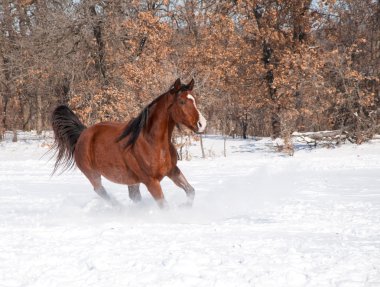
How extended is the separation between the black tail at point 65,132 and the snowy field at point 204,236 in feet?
2.31

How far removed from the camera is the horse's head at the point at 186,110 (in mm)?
5707

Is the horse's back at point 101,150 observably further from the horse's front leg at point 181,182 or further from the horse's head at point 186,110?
the horse's head at point 186,110

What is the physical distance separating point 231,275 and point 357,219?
2.72 meters

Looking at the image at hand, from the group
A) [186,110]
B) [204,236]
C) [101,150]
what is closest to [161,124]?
[186,110]

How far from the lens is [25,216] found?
20.7 feet

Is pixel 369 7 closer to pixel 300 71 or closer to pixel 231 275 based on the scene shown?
pixel 300 71

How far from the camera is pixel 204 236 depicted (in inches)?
186

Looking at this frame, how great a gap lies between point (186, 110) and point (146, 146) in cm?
74

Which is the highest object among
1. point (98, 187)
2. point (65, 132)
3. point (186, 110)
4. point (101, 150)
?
point (186, 110)

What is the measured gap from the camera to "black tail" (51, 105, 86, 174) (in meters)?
7.74

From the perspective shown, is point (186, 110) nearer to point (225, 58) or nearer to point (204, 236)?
point (204, 236)

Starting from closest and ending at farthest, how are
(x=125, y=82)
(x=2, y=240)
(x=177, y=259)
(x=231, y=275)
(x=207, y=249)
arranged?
(x=231, y=275), (x=177, y=259), (x=207, y=249), (x=2, y=240), (x=125, y=82)

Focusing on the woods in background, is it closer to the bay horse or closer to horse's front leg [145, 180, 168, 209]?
the bay horse

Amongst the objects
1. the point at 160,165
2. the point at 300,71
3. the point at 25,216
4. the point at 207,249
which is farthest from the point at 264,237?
the point at 300,71
